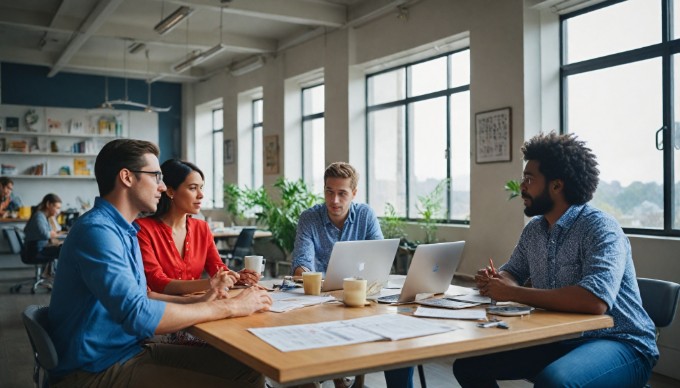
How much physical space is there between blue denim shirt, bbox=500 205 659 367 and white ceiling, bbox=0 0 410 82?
14.9ft

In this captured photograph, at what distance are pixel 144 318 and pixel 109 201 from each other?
1.55 ft

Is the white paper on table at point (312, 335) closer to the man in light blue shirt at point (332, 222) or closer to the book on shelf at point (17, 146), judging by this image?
the man in light blue shirt at point (332, 222)

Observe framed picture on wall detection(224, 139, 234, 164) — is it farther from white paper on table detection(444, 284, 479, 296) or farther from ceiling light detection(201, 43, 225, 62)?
white paper on table detection(444, 284, 479, 296)

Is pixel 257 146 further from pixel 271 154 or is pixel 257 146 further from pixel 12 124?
pixel 12 124

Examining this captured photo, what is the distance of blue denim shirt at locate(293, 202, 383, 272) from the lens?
131 inches

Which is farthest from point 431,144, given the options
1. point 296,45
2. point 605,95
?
point 296,45

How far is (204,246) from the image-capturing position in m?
3.07

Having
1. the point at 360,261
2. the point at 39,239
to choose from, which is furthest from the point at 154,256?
the point at 39,239

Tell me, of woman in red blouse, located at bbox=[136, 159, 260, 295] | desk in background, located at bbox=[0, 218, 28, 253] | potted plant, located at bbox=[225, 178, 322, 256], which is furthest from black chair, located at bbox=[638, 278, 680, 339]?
desk in background, located at bbox=[0, 218, 28, 253]

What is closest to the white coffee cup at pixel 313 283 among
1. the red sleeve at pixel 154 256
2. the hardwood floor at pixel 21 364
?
the red sleeve at pixel 154 256

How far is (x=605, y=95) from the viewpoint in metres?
4.91

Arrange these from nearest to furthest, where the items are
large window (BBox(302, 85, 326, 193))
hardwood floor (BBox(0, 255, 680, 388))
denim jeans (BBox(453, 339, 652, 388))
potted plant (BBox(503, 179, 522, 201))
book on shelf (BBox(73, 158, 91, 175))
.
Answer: denim jeans (BBox(453, 339, 652, 388)), hardwood floor (BBox(0, 255, 680, 388)), potted plant (BBox(503, 179, 522, 201)), large window (BBox(302, 85, 326, 193)), book on shelf (BBox(73, 158, 91, 175))

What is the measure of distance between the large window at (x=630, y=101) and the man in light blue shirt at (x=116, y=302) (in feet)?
9.98

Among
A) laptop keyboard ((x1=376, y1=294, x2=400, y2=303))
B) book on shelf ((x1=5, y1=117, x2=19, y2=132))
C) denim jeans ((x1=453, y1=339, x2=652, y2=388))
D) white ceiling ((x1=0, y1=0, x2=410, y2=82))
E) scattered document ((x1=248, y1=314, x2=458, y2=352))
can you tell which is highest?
white ceiling ((x1=0, y1=0, x2=410, y2=82))
